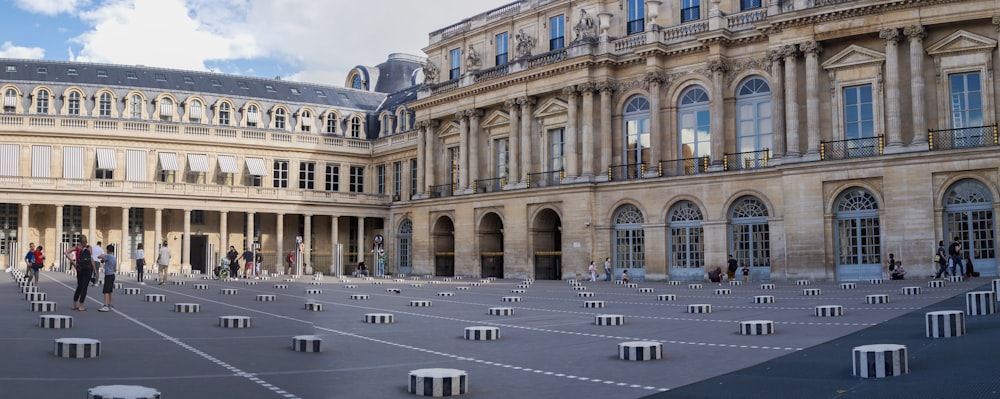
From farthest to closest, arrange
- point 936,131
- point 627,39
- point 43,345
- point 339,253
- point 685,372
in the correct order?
point 339,253 → point 627,39 → point 936,131 → point 43,345 → point 685,372

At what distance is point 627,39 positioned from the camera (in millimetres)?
49875

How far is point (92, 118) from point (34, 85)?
17.7ft

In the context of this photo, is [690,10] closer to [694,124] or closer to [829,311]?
[694,124]

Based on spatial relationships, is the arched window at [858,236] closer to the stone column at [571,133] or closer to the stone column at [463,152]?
the stone column at [571,133]

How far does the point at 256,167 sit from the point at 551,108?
28.8 meters

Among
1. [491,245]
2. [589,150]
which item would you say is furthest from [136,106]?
[589,150]

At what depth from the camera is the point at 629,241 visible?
161 feet

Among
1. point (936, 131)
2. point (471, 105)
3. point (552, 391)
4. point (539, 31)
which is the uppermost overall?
point (539, 31)

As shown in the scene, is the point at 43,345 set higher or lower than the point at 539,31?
lower

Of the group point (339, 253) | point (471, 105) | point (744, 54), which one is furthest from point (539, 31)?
point (339, 253)

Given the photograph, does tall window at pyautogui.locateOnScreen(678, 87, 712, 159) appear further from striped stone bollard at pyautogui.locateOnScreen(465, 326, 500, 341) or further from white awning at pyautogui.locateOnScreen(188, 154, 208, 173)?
white awning at pyautogui.locateOnScreen(188, 154, 208, 173)

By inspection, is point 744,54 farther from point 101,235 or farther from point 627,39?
point 101,235

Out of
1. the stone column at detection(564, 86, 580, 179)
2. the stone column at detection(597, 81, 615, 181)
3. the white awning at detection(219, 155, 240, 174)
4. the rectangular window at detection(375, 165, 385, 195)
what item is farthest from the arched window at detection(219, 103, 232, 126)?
the stone column at detection(597, 81, 615, 181)

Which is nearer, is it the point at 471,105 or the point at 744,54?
the point at 744,54
